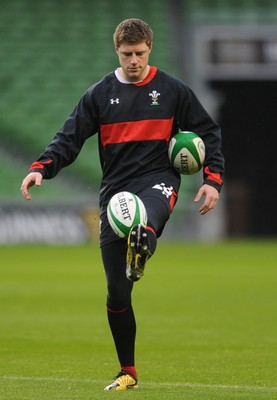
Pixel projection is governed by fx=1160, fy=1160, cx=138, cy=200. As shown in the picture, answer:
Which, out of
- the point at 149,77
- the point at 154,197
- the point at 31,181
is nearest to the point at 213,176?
the point at 154,197

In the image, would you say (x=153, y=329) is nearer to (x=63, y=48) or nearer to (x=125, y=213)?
(x=125, y=213)

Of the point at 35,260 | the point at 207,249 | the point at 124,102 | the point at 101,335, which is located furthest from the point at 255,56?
the point at 124,102

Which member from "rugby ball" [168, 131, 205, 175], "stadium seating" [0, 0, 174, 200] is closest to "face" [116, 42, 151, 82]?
"rugby ball" [168, 131, 205, 175]

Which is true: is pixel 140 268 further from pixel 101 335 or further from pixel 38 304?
pixel 38 304

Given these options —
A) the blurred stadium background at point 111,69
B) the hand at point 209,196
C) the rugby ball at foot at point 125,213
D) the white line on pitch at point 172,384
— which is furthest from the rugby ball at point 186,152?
the blurred stadium background at point 111,69

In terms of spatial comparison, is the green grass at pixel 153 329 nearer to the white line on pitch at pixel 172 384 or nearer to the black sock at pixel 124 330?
the white line on pitch at pixel 172 384

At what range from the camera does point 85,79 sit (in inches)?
1282

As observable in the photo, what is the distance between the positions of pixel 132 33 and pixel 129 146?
29.5 inches

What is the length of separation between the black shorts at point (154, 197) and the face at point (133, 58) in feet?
2.26

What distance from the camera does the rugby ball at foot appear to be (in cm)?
709

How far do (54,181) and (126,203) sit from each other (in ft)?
77.1

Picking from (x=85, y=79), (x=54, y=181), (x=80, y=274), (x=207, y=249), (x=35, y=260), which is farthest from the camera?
(x=85, y=79)

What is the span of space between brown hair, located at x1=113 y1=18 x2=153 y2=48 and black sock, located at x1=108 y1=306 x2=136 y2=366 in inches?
67.8

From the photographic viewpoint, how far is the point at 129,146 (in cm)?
761
